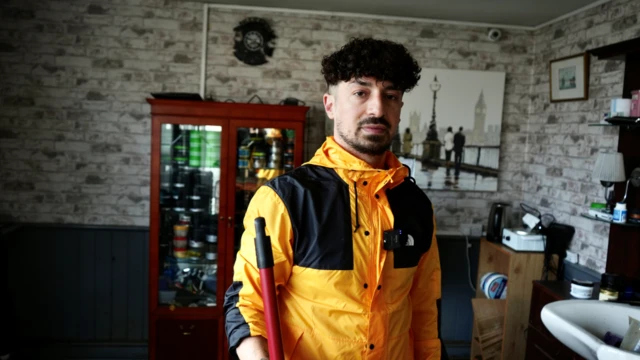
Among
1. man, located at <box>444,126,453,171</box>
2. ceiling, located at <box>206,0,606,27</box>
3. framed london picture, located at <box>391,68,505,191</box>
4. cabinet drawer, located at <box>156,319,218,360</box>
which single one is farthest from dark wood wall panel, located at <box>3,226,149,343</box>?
man, located at <box>444,126,453,171</box>

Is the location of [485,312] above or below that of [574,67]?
below

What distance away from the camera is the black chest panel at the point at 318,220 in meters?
1.23

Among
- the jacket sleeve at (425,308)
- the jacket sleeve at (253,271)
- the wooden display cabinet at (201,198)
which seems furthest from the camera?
the wooden display cabinet at (201,198)

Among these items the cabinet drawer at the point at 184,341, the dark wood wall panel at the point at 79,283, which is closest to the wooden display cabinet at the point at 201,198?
the cabinet drawer at the point at 184,341

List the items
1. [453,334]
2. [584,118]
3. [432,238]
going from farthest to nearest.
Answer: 1. [453,334]
2. [584,118]
3. [432,238]

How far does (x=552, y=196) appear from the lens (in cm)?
333

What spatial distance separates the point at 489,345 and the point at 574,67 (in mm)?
1969

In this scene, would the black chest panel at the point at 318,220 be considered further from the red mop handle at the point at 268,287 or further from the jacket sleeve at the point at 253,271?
the red mop handle at the point at 268,287

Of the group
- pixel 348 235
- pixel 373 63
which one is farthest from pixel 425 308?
pixel 373 63

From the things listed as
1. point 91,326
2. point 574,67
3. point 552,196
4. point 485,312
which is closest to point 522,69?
point 574,67

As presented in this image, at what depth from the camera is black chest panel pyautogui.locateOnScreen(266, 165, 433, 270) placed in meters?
1.23

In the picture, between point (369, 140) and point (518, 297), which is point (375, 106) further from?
point (518, 297)

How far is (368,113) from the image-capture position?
130 centimetres

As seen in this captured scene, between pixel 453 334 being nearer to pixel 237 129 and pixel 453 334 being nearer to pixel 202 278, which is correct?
pixel 202 278
